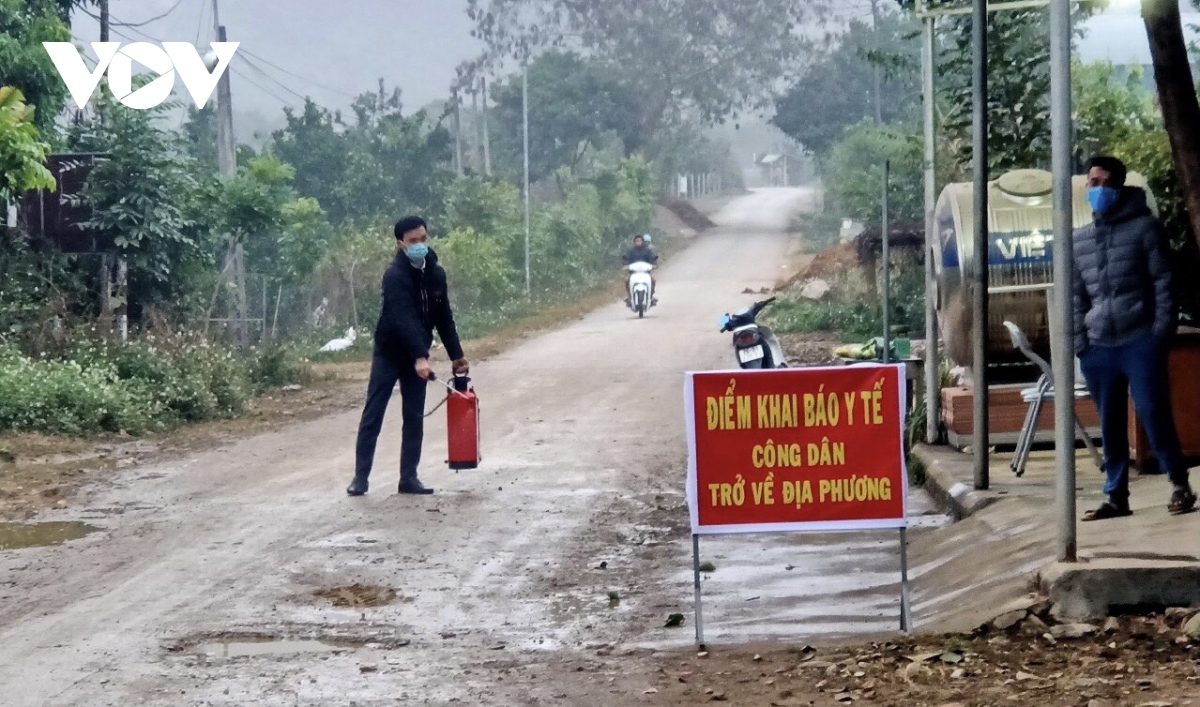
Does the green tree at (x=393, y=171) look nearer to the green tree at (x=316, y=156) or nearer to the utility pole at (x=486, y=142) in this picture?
the green tree at (x=316, y=156)

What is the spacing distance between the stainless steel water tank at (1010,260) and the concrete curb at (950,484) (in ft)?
2.59

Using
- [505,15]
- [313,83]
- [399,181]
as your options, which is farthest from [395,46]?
[399,181]

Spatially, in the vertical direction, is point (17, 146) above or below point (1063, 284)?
above

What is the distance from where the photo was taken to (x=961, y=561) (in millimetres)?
8086

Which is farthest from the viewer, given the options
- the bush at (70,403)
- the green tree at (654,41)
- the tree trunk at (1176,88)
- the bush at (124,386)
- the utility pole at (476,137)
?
the green tree at (654,41)

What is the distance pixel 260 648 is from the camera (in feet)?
22.1

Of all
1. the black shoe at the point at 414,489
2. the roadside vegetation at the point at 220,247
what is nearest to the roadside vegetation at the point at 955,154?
the black shoe at the point at 414,489

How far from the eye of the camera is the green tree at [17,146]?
15055 mm

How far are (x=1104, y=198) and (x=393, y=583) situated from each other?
→ 404 cm

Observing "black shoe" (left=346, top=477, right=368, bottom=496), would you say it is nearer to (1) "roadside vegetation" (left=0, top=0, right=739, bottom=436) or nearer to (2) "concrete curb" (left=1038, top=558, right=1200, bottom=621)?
(1) "roadside vegetation" (left=0, top=0, right=739, bottom=436)

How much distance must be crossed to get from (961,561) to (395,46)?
90921mm

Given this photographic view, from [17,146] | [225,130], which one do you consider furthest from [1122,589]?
[225,130]

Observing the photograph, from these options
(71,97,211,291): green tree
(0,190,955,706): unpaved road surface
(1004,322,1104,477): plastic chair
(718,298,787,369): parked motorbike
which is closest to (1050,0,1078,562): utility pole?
(0,190,955,706): unpaved road surface

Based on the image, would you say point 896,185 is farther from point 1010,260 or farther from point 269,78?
point 269,78
